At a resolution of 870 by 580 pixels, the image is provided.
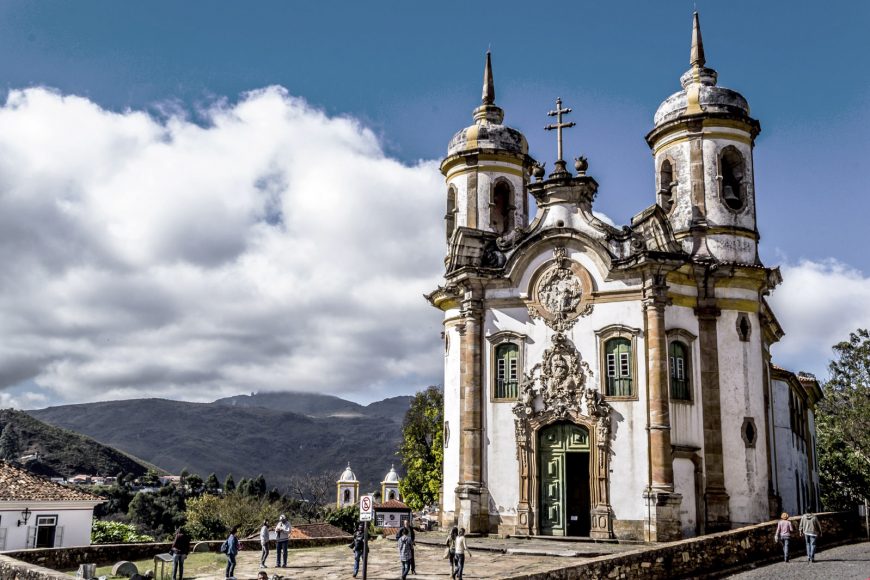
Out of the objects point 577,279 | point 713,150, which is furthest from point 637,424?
point 713,150

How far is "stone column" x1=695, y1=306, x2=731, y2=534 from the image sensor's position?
24672mm

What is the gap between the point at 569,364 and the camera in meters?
25.5

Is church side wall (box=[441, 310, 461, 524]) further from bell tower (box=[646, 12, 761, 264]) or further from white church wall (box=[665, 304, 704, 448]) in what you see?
Result: bell tower (box=[646, 12, 761, 264])

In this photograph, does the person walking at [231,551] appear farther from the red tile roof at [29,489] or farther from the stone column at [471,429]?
the red tile roof at [29,489]

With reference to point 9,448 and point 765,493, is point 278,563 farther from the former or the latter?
point 9,448

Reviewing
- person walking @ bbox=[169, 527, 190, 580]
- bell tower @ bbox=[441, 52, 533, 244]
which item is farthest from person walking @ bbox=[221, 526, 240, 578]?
bell tower @ bbox=[441, 52, 533, 244]

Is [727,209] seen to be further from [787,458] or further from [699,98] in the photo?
[787,458]

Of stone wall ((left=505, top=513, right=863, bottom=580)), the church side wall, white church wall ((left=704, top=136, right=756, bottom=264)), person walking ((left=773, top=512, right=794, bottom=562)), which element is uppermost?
white church wall ((left=704, top=136, right=756, bottom=264))

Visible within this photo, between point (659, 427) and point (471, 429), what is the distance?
18.0 ft

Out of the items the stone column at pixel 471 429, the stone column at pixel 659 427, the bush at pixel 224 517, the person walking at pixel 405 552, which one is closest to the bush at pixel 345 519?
the bush at pixel 224 517

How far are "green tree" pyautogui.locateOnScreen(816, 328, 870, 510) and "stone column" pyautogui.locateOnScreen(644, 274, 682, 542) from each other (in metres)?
21.7

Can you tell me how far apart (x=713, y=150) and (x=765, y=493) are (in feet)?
34.3

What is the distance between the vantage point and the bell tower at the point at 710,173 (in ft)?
89.0

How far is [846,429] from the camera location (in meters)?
41.6
